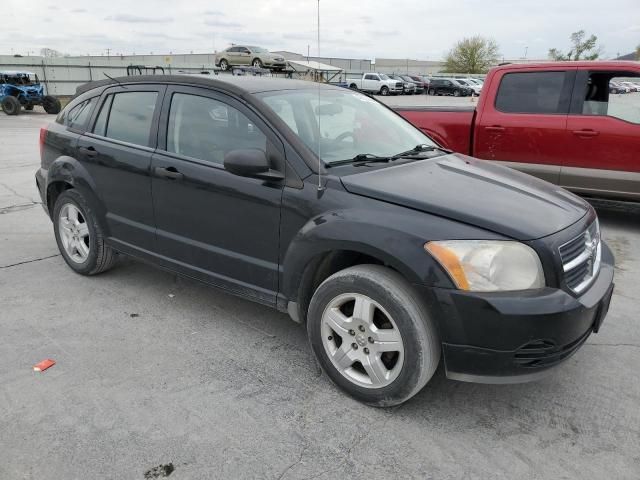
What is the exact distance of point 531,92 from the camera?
246 inches

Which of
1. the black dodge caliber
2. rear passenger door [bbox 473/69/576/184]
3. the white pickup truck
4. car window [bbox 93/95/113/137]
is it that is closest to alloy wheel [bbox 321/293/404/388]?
the black dodge caliber

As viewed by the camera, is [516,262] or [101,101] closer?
[516,262]

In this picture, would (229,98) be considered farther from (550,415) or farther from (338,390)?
(550,415)

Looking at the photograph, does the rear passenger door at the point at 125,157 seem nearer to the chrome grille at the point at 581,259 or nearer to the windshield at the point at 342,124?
the windshield at the point at 342,124

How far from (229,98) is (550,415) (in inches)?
102

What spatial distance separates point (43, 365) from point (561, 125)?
5544mm

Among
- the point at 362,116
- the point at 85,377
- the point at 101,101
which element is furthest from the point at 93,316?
the point at 362,116

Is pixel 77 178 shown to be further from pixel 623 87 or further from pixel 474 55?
pixel 474 55

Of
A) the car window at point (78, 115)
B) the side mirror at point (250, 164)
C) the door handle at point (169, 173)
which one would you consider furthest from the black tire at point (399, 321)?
the car window at point (78, 115)

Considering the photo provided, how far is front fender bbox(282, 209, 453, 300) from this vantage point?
8.16 ft

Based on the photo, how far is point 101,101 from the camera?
14.1 feet

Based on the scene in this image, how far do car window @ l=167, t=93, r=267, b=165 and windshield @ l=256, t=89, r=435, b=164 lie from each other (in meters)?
0.22

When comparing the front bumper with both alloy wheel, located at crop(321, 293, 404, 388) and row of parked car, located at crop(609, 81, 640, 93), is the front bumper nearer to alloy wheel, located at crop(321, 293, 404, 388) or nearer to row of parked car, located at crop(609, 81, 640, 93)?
alloy wheel, located at crop(321, 293, 404, 388)

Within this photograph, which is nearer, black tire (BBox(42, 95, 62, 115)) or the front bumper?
the front bumper
